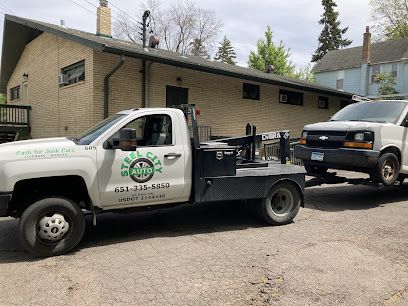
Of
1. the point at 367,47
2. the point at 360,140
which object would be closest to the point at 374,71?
the point at 367,47

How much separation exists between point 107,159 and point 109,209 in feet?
2.23

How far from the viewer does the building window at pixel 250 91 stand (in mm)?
18598

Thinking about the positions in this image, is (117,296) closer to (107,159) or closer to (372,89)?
(107,159)

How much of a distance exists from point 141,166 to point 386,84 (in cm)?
3242

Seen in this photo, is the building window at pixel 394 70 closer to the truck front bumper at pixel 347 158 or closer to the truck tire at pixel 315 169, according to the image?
the truck tire at pixel 315 169

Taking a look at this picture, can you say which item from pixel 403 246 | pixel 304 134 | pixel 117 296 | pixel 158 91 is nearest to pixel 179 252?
pixel 117 296

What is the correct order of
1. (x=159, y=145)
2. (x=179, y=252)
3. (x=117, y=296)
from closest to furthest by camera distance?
1. (x=117, y=296)
2. (x=179, y=252)
3. (x=159, y=145)

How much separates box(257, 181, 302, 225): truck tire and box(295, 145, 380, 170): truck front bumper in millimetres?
1671

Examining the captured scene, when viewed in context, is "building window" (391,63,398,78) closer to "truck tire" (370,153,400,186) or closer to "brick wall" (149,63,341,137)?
"brick wall" (149,63,341,137)

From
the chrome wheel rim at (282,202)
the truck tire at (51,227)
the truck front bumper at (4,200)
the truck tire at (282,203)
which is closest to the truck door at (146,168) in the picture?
the truck tire at (51,227)

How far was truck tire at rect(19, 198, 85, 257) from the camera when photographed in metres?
4.84

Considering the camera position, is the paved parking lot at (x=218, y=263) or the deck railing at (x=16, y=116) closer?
the paved parking lot at (x=218, y=263)

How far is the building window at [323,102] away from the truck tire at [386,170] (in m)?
15.6

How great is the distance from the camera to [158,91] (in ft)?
49.9
